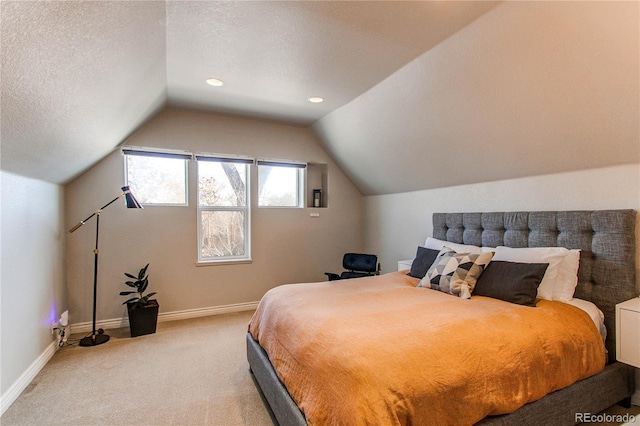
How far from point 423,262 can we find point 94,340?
11.3ft

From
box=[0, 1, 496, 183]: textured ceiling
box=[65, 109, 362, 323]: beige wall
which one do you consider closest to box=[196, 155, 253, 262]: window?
box=[65, 109, 362, 323]: beige wall

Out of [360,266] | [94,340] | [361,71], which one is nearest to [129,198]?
[94,340]

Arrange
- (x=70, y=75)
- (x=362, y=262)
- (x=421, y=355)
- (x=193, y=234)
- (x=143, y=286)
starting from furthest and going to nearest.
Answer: (x=362, y=262) < (x=193, y=234) < (x=143, y=286) < (x=70, y=75) < (x=421, y=355)

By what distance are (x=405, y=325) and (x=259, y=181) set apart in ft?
10.4

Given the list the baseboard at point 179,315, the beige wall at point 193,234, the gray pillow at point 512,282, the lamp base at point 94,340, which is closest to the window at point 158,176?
the beige wall at point 193,234

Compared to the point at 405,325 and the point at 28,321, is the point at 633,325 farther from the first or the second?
the point at 28,321

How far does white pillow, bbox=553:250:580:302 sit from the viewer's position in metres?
2.19

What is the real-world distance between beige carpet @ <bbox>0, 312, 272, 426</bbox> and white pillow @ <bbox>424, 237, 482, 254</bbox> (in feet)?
7.08

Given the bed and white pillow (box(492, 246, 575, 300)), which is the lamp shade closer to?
the bed

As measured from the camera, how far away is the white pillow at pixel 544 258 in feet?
7.36

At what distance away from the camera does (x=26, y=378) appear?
2309 mm

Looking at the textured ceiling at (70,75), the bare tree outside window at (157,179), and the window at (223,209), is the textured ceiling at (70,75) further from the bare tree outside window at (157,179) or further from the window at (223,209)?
the window at (223,209)

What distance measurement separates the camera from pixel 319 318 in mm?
1822

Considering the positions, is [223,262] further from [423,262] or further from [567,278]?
[567,278]
